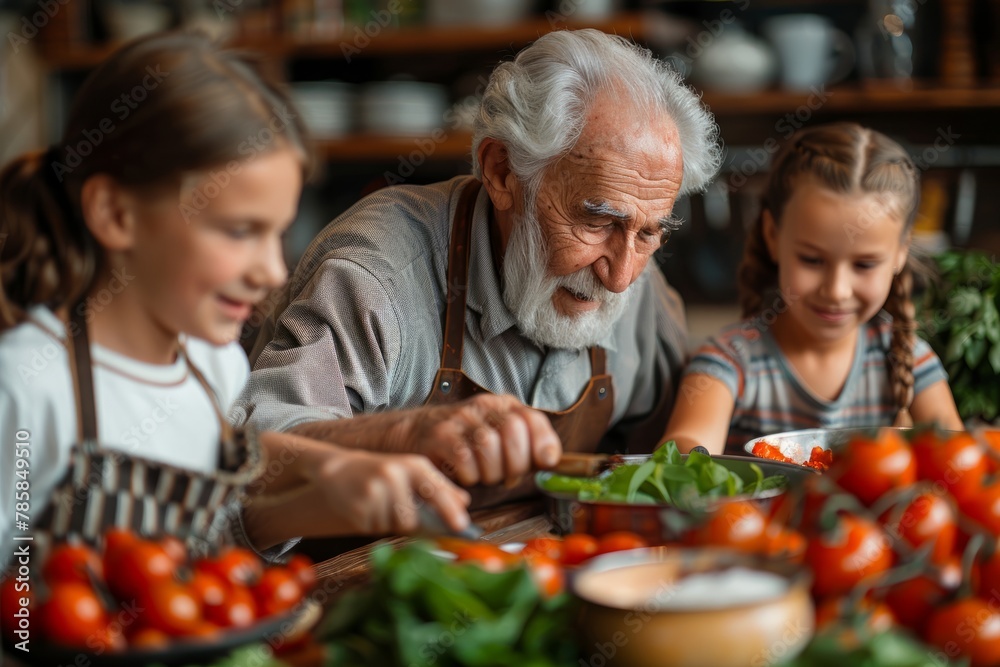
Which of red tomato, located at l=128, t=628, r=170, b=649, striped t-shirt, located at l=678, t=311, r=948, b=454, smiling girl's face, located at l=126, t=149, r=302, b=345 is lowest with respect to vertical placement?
striped t-shirt, located at l=678, t=311, r=948, b=454

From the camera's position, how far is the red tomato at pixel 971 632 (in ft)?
3.03

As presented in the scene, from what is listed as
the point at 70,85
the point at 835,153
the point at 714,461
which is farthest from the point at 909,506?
the point at 70,85

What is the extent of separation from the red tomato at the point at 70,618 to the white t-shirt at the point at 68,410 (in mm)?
154

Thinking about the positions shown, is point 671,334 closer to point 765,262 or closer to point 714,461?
point 765,262

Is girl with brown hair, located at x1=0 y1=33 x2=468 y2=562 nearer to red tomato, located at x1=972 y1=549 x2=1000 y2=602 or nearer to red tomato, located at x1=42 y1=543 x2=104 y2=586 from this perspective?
red tomato, located at x1=42 y1=543 x2=104 y2=586

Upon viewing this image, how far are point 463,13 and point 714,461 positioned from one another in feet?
9.49

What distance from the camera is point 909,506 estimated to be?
1020 millimetres

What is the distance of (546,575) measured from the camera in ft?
3.24

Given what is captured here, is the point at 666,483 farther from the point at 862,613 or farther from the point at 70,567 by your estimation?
the point at 70,567

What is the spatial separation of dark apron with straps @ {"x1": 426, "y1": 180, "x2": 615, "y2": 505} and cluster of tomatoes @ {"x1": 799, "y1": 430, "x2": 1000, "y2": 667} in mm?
927

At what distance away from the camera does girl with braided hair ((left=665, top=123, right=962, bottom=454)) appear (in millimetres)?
2100

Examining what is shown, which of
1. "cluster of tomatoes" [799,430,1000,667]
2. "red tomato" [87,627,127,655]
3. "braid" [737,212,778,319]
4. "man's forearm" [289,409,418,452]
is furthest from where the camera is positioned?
"braid" [737,212,778,319]

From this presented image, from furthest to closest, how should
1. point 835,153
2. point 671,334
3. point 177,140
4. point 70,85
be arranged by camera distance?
point 70,85 → point 671,334 → point 835,153 → point 177,140

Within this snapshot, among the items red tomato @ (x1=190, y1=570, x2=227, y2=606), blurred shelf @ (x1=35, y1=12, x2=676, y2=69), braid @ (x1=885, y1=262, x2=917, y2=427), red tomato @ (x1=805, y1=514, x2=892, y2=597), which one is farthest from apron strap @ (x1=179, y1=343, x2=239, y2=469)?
blurred shelf @ (x1=35, y1=12, x2=676, y2=69)
